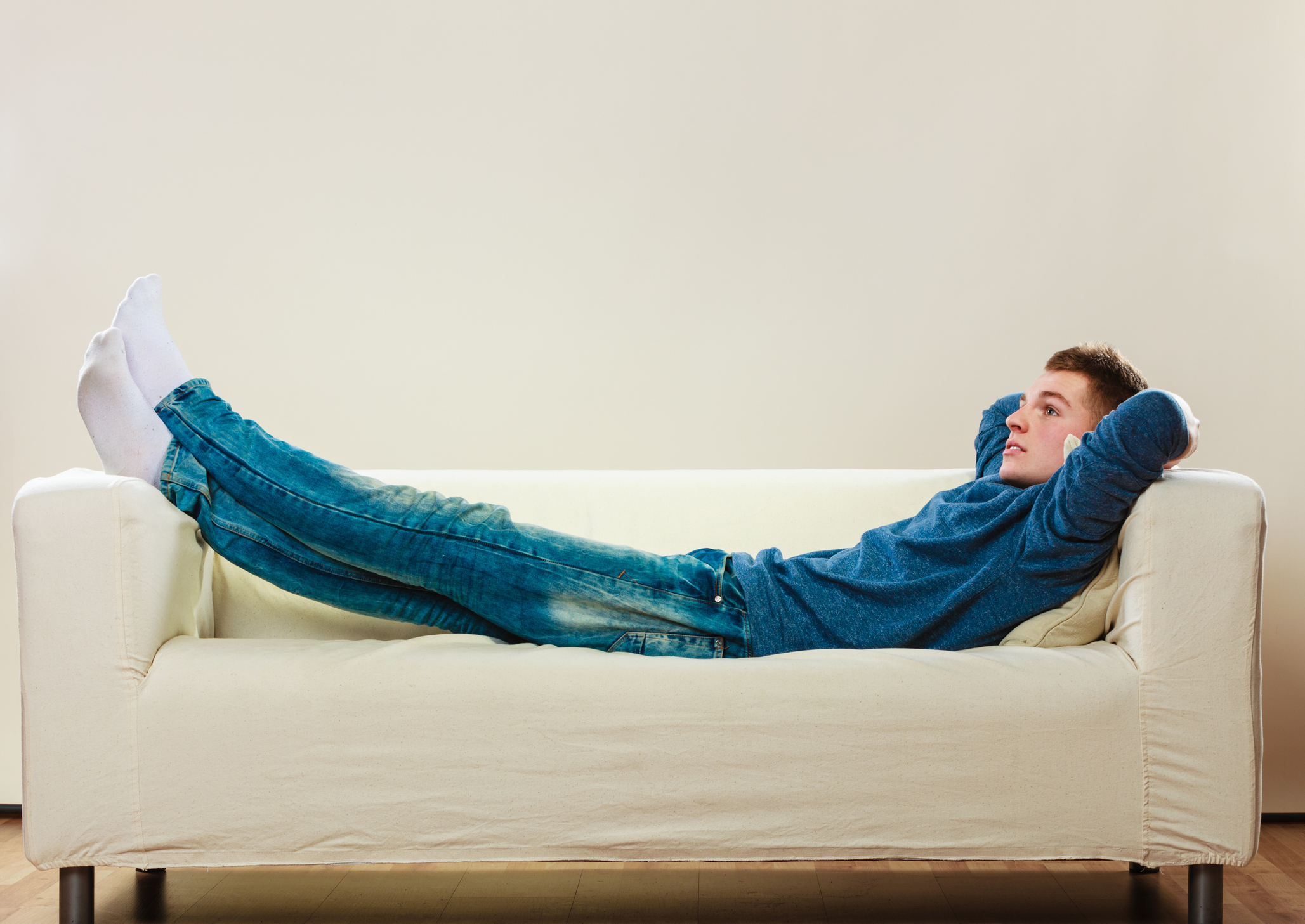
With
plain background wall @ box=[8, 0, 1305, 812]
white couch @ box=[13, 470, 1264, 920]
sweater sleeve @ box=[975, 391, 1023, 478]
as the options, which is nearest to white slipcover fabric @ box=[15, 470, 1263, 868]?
white couch @ box=[13, 470, 1264, 920]

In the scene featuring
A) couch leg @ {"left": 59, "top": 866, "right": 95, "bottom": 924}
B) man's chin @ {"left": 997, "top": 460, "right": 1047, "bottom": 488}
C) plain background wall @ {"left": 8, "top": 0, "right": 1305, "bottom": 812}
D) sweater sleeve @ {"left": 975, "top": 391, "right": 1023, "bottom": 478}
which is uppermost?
plain background wall @ {"left": 8, "top": 0, "right": 1305, "bottom": 812}

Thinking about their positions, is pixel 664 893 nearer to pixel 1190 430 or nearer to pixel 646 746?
pixel 646 746

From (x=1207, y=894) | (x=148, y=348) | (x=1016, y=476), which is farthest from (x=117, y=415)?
(x=1207, y=894)

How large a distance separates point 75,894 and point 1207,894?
1.50m

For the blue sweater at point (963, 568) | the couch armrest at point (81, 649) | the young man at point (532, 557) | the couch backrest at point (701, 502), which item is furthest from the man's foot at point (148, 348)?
the blue sweater at point (963, 568)

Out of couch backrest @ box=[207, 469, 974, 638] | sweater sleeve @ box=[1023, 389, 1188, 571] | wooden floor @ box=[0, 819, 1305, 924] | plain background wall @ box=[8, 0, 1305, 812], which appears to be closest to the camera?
sweater sleeve @ box=[1023, 389, 1188, 571]

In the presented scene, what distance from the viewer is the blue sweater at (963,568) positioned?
4.39ft

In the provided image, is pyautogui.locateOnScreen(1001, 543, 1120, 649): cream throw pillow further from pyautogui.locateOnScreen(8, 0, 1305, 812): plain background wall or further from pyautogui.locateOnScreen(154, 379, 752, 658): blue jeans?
pyautogui.locateOnScreen(8, 0, 1305, 812): plain background wall

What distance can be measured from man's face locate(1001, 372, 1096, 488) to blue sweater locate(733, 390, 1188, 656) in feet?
0.12

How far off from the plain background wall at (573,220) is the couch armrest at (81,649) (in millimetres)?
979

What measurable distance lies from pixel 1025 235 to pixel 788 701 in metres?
1.44

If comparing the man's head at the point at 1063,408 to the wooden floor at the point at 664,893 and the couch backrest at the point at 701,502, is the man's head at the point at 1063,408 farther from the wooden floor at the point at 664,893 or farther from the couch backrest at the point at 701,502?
the wooden floor at the point at 664,893

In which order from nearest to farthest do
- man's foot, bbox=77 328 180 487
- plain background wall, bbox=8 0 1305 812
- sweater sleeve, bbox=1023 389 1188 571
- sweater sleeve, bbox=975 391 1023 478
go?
1. sweater sleeve, bbox=1023 389 1188 571
2. man's foot, bbox=77 328 180 487
3. sweater sleeve, bbox=975 391 1023 478
4. plain background wall, bbox=8 0 1305 812

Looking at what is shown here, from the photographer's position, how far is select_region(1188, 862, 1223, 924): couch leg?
1.31 m
